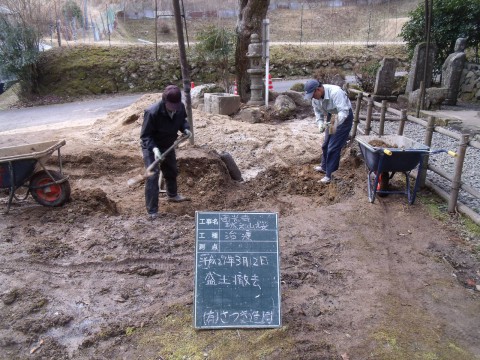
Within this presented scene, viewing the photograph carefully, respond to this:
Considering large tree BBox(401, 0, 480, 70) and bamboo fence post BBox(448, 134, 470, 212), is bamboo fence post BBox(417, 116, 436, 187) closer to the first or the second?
bamboo fence post BBox(448, 134, 470, 212)

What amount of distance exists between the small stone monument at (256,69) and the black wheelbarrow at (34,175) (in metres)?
6.83

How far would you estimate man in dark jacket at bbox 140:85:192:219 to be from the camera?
469 cm

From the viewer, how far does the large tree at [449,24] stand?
12547 millimetres

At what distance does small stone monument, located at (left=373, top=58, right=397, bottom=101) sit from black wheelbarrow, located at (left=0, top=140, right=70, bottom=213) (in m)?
9.42

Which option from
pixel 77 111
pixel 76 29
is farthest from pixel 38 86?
pixel 76 29

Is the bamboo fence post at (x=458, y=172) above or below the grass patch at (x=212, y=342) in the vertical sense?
above

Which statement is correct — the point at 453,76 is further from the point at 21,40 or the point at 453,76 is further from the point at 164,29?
the point at 164,29

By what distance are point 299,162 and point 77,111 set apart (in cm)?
942

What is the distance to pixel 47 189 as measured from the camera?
5.14 metres

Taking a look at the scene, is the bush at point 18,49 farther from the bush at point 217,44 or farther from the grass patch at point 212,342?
the grass patch at point 212,342

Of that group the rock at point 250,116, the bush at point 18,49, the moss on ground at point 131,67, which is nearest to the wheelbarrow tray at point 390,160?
the rock at point 250,116

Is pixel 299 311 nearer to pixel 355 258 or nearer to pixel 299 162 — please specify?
pixel 355 258

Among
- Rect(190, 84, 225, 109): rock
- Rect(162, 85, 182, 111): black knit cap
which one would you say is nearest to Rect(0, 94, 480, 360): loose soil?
Rect(162, 85, 182, 111): black knit cap

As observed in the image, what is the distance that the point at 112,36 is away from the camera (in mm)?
22734
